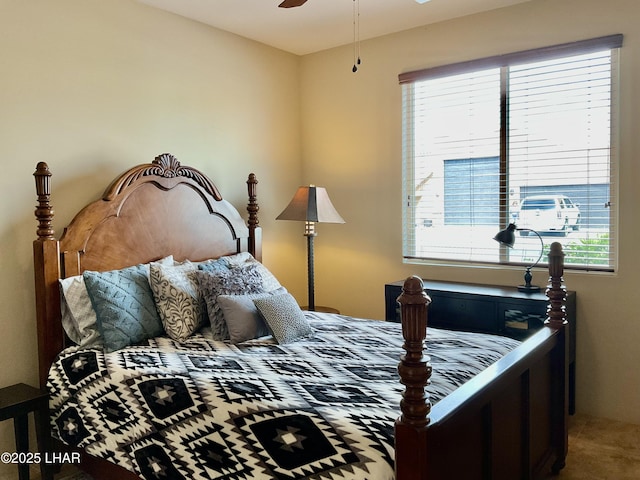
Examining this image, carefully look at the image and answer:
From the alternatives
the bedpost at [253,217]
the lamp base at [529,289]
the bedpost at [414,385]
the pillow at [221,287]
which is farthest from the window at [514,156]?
the bedpost at [414,385]

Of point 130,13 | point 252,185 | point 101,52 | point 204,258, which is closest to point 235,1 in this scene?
point 130,13

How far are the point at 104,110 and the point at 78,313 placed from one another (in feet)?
3.83

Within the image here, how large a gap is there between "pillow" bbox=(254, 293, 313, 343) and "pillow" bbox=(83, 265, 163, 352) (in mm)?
558

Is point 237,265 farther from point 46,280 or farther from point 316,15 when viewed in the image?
Result: point 316,15

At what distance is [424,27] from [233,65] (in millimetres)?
1360

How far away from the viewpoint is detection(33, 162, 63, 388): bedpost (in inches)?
104

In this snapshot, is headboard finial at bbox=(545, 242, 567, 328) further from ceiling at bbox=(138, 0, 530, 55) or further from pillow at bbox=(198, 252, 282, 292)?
ceiling at bbox=(138, 0, 530, 55)

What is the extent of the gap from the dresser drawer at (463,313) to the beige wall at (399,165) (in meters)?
0.35

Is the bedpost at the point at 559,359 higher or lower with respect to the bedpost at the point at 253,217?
lower

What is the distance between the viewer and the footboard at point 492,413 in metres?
1.46

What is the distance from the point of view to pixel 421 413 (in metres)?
1.46

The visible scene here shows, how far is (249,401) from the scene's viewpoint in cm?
188

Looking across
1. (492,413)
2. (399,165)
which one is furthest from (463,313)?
(492,413)

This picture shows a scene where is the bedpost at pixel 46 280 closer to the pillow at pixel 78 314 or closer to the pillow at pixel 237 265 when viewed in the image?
the pillow at pixel 78 314
